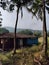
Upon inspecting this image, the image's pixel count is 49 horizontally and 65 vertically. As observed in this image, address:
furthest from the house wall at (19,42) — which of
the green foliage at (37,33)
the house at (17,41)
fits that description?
the green foliage at (37,33)

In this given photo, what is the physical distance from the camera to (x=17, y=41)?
40344 mm

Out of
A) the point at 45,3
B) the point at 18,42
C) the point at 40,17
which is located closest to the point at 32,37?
the point at 18,42

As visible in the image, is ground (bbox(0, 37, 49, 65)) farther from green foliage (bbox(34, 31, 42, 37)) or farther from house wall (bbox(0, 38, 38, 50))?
green foliage (bbox(34, 31, 42, 37))

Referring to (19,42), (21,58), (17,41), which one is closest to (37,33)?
(19,42)

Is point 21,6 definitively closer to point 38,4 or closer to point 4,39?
point 38,4

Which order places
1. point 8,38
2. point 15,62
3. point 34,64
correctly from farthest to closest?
point 8,38
point 15,62
point 34,64

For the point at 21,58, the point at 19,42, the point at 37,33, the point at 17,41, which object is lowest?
the point at 21,58

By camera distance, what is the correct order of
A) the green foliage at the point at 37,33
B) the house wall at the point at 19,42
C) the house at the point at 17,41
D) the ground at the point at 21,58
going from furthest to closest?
the green foliage at the point at 37,33
the house wall at the point at 19,42
the house at the point at 17,41
the ground at the point at 21,58

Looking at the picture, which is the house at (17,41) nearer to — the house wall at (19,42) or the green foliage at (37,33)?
the house wall at (19,42)

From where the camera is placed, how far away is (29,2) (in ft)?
109

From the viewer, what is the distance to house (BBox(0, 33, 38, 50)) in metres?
38.9

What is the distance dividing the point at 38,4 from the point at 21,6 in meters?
2.90

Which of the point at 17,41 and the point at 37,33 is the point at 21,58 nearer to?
the point at 17,41

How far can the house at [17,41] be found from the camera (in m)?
38.9
